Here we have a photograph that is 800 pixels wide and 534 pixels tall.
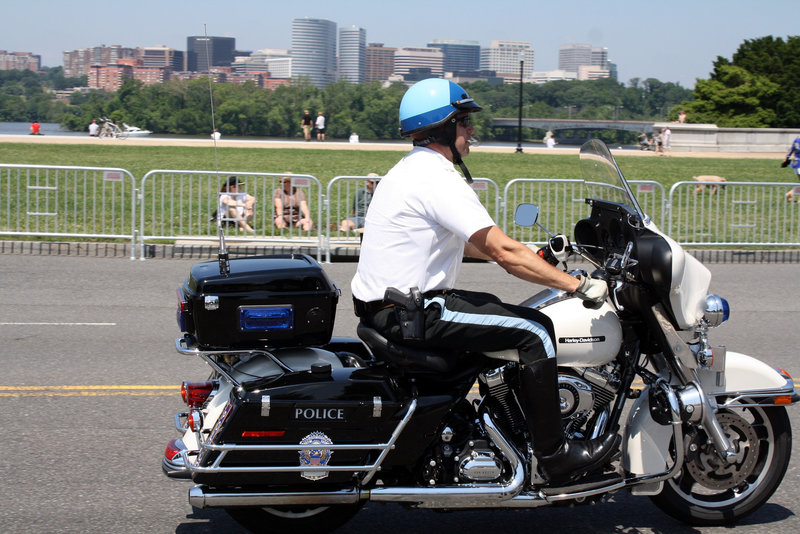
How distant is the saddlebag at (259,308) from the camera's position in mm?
4020

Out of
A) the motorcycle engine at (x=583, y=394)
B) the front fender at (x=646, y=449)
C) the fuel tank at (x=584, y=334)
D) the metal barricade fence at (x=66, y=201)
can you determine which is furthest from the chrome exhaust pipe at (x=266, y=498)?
the metal barricade fence at (x=66, y=201)

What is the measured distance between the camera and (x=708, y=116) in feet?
168

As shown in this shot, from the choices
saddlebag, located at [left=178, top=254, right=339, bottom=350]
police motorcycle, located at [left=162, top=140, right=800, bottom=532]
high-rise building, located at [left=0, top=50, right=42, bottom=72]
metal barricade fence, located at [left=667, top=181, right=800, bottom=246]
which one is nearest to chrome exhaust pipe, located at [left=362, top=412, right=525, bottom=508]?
police motorcycle, located at [left=162, top=140, right=800, bottom=532]

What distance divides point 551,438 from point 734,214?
466 inches

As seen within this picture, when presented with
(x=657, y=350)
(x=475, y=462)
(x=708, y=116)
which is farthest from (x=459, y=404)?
(x=708, y=116)

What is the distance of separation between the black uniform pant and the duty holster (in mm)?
48

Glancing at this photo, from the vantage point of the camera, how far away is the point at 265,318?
13.3ft

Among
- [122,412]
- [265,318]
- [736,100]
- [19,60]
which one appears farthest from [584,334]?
[19,60]

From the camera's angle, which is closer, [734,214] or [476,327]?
[476,327]

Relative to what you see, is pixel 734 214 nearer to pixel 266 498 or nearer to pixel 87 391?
pixel 87 391

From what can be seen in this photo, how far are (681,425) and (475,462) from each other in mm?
985

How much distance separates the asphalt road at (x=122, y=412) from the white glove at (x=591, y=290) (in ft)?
4.28

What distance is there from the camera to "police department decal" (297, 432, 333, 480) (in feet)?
12.7

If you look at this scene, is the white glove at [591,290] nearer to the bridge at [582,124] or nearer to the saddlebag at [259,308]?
the saddlebag at [259,308]
